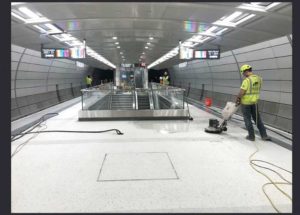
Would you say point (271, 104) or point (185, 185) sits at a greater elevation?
point (271, 104)

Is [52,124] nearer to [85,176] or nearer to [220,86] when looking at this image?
[85,176]

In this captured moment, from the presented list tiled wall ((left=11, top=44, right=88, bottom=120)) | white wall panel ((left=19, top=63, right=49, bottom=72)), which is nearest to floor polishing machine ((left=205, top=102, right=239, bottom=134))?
tiled wall ((left=11, top=44, right=88, bottom=120))

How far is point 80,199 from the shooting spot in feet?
11.9

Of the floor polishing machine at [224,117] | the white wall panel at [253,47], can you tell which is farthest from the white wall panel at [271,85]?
the floor polishing machine at [224,117]

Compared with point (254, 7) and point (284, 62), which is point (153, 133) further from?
point (284, 62)

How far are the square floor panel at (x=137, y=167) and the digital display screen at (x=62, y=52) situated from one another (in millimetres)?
6811

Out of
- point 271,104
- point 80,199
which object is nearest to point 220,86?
point 271,104

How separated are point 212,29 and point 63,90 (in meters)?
15.2

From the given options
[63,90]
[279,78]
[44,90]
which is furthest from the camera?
[63,90]

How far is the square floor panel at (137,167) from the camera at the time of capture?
4.45 meters

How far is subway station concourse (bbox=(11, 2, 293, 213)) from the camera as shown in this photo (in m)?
3.71

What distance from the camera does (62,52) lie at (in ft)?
36.0

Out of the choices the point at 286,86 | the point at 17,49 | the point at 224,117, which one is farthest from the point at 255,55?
the point at 17,49

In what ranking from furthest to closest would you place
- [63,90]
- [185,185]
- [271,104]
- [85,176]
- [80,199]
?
[63,90] → [271,104] → [85,176] → [185,185] → [80,199]
